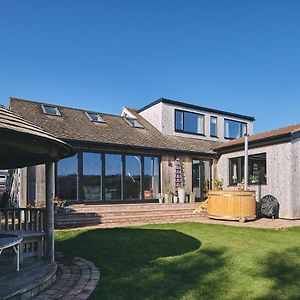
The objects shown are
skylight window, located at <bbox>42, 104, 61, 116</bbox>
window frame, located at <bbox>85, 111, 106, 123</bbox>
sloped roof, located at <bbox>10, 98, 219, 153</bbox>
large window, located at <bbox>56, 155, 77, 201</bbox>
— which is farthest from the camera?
window frame, located at <bbox>85, 111, 106, 123</bbox>

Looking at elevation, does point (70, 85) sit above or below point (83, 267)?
above

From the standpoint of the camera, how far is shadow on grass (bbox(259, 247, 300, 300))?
4922 millimetres

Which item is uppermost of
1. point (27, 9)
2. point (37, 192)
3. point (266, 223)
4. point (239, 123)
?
point (27, 9)

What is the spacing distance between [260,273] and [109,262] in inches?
118

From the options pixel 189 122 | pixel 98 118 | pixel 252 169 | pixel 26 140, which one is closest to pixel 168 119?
pixel 189 122

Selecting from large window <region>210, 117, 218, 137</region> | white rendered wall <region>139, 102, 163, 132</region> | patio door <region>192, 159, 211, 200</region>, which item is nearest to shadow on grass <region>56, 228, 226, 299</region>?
patio door <region>192, 159, 211, 200</region>

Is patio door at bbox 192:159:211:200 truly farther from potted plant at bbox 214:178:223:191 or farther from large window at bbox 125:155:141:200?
large window at bbox 125:155:141:200

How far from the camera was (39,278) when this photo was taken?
5.00 m

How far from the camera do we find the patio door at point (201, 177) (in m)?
19.7

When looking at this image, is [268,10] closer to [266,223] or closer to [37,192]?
[266,223]

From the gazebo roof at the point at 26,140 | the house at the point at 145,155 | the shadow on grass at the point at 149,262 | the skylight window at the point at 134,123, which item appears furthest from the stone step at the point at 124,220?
the skylight window at the point at 134,123

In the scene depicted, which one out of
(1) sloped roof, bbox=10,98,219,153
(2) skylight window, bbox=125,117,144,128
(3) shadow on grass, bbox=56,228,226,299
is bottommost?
(3) shadow on grass, bbox=56,228,226,299

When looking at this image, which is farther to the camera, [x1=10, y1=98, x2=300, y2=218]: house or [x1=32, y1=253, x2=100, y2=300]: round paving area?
[x1=10, y1=98, x2=300, y2=218]: house

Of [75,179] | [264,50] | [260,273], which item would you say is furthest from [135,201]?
[260,273]
